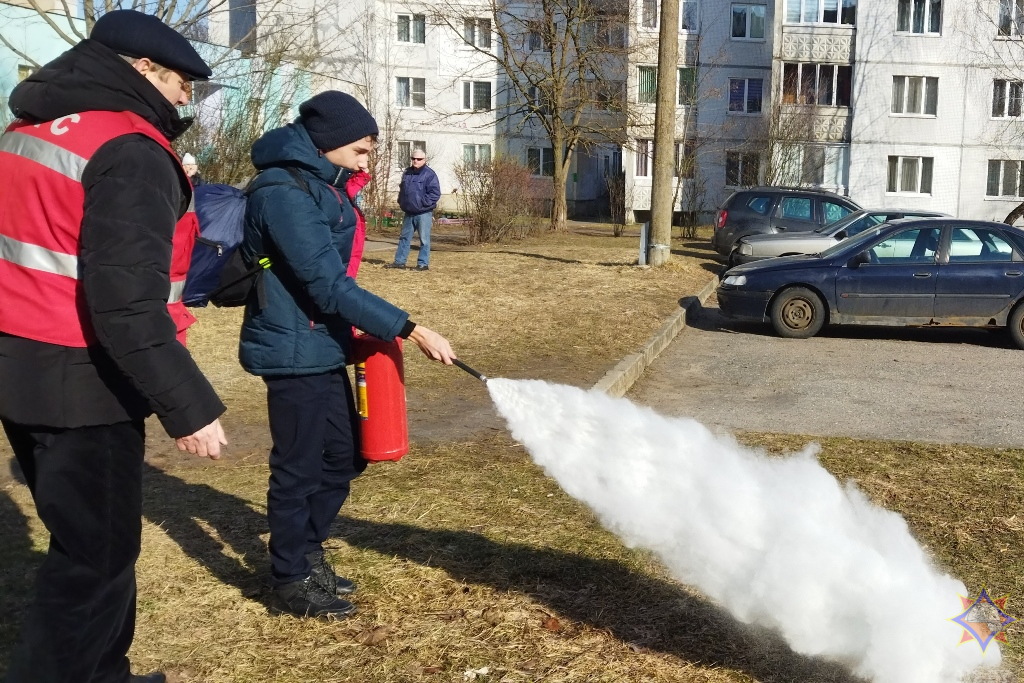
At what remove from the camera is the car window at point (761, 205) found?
830 inches

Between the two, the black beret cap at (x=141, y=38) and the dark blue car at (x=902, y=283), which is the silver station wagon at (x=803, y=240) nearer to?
the dark blue car at (x=902, y=283)

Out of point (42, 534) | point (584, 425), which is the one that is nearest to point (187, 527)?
point (42, 534)

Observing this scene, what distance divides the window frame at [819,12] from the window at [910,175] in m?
6.33

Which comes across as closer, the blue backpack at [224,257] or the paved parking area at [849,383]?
the blue backpack at [224,257]

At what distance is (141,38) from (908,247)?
11607 mm

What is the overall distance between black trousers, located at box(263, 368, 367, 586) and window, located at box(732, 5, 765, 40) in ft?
148

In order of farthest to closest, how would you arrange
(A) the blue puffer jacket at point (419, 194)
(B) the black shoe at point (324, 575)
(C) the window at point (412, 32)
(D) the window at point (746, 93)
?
(C) the window at point (412, 32)
(D) the window at point (746, 93)
(A) the blue puffer jacket at point (419, 194)
(B) the black shoe at point (324, 575)

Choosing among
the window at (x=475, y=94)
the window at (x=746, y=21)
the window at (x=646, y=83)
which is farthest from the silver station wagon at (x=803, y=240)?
the window at (x=475, y=94)

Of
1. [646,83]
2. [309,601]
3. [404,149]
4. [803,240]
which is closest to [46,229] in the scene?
[309,601]

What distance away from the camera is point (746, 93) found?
45750 mm

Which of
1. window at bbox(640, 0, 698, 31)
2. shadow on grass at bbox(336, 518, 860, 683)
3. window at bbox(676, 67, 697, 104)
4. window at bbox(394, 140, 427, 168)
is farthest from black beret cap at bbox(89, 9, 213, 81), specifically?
window at bbox(676, 67, 697, 104)

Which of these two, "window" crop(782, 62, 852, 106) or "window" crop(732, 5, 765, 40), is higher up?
"window" crop(732, 5, 765, 40)

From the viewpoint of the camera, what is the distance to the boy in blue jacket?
155 inches

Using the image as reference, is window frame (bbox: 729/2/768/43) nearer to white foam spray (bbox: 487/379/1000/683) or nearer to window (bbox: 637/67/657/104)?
window (bbox: 637/67/657/104)
